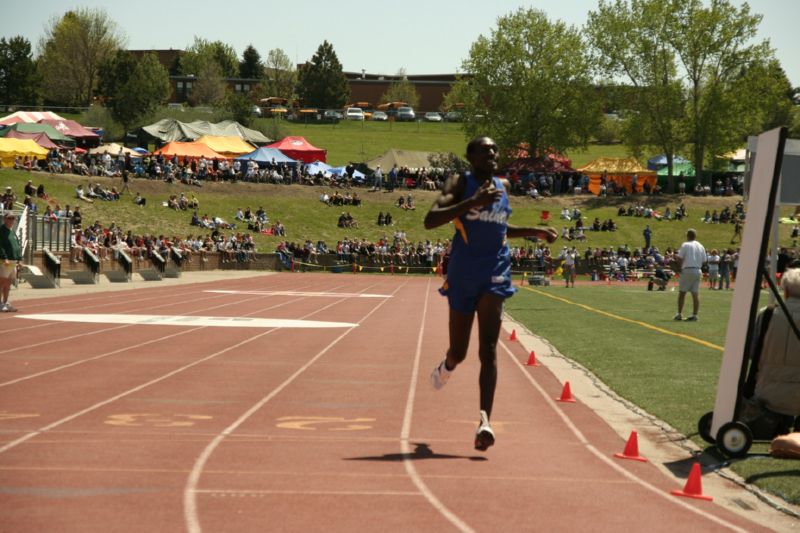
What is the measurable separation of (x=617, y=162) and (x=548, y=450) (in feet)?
251

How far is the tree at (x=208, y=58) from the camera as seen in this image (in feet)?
531

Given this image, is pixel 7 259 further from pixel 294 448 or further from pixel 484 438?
pixel 484 438

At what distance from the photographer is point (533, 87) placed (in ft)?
286

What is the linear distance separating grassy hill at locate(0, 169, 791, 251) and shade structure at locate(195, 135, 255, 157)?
159 inches

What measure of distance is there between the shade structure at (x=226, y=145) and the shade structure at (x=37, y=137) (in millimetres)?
9281

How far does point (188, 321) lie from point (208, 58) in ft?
472

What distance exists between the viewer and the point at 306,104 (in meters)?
136

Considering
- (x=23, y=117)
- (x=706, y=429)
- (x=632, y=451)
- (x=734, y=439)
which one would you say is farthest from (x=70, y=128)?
(x=734, y=439)

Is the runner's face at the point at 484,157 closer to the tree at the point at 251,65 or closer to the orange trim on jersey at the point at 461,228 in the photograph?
the orange trim on jersey at the point at 461,228

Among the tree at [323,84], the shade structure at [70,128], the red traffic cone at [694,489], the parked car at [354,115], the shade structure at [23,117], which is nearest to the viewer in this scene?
the red traffic cone at [694,489]

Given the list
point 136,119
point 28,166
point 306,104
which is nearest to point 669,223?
point 28,166

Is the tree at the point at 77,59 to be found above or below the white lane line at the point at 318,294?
above

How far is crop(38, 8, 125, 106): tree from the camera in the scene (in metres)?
126

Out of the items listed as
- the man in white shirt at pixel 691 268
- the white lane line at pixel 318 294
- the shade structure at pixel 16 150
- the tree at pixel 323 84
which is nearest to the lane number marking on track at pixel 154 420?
the man in white shirt at pixel 691 268
